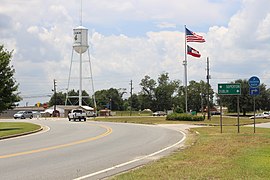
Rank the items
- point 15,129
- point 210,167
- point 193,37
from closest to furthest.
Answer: point 210,167 < point 15,129 < point 193,37

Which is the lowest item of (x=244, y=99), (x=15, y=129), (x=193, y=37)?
(x=15, y=129)

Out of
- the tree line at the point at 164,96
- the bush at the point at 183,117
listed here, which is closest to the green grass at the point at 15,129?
the bush at the point at 183,117

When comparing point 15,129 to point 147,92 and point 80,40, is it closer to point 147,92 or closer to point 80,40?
point 80,40

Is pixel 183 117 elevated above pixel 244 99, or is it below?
below

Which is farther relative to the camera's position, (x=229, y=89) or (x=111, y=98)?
(x=111, y=98)

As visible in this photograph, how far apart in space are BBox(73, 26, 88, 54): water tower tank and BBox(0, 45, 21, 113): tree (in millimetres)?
59927

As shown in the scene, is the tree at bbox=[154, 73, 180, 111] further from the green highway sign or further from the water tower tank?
the green highway sign

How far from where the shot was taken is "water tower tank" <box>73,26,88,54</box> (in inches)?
3750

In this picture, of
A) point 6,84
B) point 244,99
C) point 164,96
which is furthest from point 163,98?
point 6,84

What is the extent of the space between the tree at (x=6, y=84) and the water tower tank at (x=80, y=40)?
197ft

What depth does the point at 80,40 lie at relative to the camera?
3748 inches

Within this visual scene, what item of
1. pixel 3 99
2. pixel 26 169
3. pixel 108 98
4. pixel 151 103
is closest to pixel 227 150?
pixel 26 169

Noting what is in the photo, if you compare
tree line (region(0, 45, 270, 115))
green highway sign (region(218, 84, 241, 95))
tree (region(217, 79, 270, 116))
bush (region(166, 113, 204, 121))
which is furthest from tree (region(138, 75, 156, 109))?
green highway sign (region(218, 84, 241, 95))

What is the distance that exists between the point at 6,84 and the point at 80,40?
61.4 m
